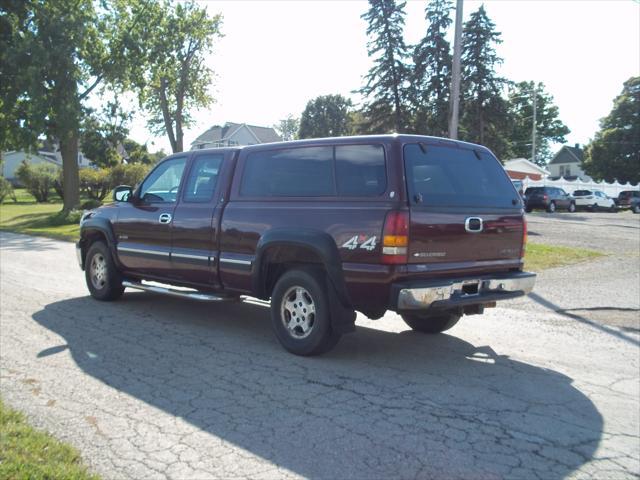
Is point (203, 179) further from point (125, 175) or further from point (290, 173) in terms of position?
point (125, 175)

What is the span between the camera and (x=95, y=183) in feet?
131

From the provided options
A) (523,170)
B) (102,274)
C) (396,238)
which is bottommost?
(102,274)

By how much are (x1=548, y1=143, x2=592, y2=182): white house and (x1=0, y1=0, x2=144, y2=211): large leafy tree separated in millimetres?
74837

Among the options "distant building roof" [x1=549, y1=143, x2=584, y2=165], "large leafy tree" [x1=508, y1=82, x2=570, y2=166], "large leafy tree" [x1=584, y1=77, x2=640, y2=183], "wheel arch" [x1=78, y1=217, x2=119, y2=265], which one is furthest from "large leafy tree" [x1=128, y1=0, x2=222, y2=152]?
"distant building roof" [x1=549, y1=143, x2=584, y2=165]

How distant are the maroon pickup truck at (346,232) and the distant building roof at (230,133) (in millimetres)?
69776

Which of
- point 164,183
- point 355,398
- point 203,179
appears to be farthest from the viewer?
point 164,183

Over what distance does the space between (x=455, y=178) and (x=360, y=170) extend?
0.98 metres

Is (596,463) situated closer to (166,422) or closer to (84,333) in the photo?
(166,422)

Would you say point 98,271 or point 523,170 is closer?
point 98,271

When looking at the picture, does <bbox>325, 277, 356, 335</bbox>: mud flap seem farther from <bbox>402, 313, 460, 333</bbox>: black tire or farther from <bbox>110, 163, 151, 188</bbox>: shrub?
<bbox>110, 163, 151, 188</bbox>: shrub

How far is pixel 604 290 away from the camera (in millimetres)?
10070

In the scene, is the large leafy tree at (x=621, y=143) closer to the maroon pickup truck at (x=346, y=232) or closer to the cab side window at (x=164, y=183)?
the maroon pickup truck at (x=346, y=232)

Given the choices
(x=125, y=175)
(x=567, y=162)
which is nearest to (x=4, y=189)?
(x=125, y=175)

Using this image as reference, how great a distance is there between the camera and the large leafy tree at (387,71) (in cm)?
3866
